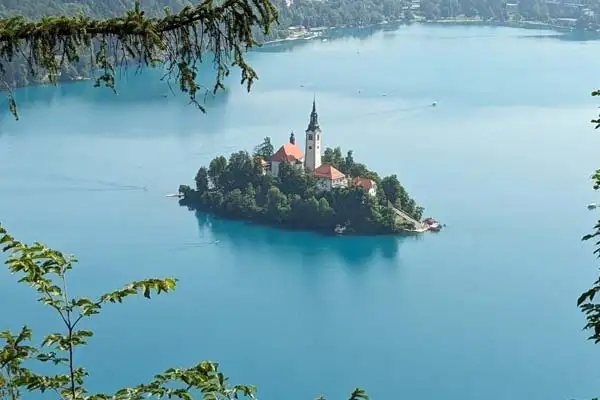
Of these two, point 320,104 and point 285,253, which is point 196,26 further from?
point 320,104

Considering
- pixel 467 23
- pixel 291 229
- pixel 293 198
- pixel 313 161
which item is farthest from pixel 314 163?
pixel 467 23

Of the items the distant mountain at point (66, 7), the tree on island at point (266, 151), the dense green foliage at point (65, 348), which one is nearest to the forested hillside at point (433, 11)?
the distant mountain at point (66, 7)

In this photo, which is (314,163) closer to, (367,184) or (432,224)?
(367,184)

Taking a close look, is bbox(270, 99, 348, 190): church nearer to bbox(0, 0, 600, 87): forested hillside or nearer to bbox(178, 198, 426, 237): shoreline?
bbox(178, 198, 426, 237): shoreline

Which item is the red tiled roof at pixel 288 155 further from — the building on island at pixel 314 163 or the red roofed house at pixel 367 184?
the red roofed house at pixel 367 184

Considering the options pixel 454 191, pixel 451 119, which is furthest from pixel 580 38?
pixel 454 191

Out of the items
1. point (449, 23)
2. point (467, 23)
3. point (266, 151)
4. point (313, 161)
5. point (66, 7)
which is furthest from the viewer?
point (467, 23)
